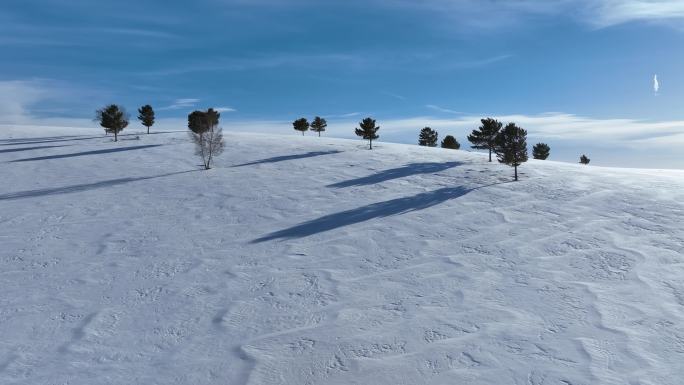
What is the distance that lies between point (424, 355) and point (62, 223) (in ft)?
58.5

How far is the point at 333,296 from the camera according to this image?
11875mm

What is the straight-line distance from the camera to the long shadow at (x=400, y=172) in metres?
27.3

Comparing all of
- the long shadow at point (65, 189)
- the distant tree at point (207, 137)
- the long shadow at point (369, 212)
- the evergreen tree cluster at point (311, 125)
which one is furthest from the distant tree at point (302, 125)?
the long shadow at point (369, 212)

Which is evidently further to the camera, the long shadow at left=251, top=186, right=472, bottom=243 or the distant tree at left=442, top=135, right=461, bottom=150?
the distant tree at left=442, top=135, right=461, bottom=150

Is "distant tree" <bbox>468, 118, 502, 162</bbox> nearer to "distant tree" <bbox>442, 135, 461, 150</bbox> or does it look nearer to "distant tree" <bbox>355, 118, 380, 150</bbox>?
"distant tree" <bbox>355, 118, 380, 150</bbox>

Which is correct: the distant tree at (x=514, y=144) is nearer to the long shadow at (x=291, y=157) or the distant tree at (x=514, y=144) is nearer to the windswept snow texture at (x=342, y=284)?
the windswept snow texture at (x=342, y=284)

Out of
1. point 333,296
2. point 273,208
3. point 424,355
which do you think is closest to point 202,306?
point 333,296

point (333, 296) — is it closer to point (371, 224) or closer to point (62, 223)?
point (371, 224)

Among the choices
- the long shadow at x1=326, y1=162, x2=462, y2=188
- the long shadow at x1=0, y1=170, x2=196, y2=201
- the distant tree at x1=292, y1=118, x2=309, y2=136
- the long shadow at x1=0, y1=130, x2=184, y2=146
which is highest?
the distant tree at x1=292, y1=118, x2=309, y2=136

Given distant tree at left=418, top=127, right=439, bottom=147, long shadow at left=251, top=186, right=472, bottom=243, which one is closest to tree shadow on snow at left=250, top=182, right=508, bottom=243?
long shadow at left=251, top=186, right=472, bottom=243

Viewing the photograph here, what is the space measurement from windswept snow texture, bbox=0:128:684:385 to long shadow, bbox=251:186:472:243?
160 millimetres

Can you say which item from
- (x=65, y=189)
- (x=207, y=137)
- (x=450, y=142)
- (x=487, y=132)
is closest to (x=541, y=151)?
(x=450, y=142)

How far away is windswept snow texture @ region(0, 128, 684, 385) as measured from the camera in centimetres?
880

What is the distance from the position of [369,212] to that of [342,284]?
8.09 metres
